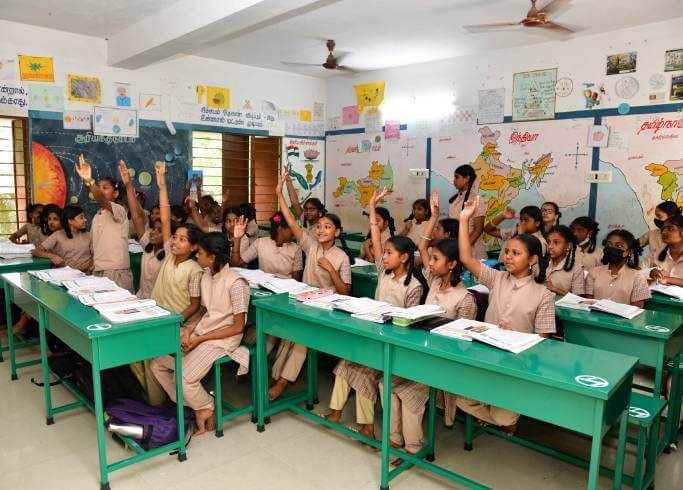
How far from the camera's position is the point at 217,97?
618 centimetres

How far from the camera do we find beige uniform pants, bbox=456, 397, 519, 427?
2344 mm

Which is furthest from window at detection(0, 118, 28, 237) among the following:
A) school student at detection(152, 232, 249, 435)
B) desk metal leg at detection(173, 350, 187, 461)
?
desk metal leg at detection(173, 350, 187, 461)

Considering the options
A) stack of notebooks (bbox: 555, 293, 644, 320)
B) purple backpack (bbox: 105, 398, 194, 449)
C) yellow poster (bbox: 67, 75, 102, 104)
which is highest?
yellow poster (bbox: 67, 75, 102, 104)

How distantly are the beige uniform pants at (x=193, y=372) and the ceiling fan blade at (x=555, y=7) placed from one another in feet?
10.2

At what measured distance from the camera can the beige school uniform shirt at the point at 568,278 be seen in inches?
136

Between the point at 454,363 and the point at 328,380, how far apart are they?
5.80ft

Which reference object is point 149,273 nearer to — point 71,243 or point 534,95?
point 71,243

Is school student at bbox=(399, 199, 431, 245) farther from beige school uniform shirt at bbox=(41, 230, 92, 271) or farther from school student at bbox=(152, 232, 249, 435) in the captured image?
beige school uniform shirt at bbox=(41, 230, 92, 271)

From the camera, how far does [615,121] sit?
4855 millimetres

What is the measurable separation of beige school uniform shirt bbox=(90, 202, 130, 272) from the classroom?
21 millimetres

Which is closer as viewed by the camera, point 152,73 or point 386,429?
point 386,429

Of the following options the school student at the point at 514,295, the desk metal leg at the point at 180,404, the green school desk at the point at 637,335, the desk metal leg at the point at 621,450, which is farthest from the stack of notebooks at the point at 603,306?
the desk metal leg at the point at 180,404

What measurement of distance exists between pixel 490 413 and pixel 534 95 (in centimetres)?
387

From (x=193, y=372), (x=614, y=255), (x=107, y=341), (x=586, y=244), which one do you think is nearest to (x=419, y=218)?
(x=586, y=244)
